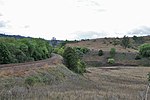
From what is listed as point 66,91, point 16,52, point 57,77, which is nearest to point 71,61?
point 16,52

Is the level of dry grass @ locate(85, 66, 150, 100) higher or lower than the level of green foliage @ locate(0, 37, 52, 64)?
lower

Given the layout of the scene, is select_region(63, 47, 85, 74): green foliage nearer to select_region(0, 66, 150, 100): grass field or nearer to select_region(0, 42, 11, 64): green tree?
select_region(0, 42, 11, 64): green tree

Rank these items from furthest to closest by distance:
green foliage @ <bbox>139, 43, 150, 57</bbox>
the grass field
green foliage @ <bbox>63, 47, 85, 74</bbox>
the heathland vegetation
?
green foliage @ <bbox>139, 43, 150, 57</bbox>, green foliage @ <bbox>63, 47, 85, 74</bbox>, the heathland vegetation, the grass field

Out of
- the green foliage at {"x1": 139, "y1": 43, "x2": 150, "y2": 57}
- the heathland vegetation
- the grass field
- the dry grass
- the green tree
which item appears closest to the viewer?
the grass field

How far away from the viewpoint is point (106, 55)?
156250 millimetres

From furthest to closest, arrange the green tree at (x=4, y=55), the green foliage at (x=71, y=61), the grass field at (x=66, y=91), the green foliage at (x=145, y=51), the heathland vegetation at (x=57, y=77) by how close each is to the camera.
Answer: the green foliage at (x=145, y=51) → the green foliage at (x=71, y=61) → the green tree at (x=4, y=55) → the heathland vegetation at (x=57, y=77) → the grass field at (x=66, y=91)

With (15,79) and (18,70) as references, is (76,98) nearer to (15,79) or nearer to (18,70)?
(15,79)

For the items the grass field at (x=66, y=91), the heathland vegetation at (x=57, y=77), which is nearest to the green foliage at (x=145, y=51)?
the heathland vegetation at (x=57, y=77)

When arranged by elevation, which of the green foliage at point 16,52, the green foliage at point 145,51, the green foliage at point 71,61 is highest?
the green foliage at point 16,52

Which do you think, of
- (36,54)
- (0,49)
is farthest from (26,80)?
(36,54)

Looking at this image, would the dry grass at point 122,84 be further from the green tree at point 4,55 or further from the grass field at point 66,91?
the green tree at point 4,55

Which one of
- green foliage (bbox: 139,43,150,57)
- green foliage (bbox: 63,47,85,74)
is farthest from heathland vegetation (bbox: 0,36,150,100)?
green foliage (bbox: 139,43,150,57)

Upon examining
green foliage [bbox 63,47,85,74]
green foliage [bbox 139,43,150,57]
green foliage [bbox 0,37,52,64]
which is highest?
green foliage [bbox 0,37,52,64]

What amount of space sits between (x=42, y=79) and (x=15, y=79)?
579 centimetres
